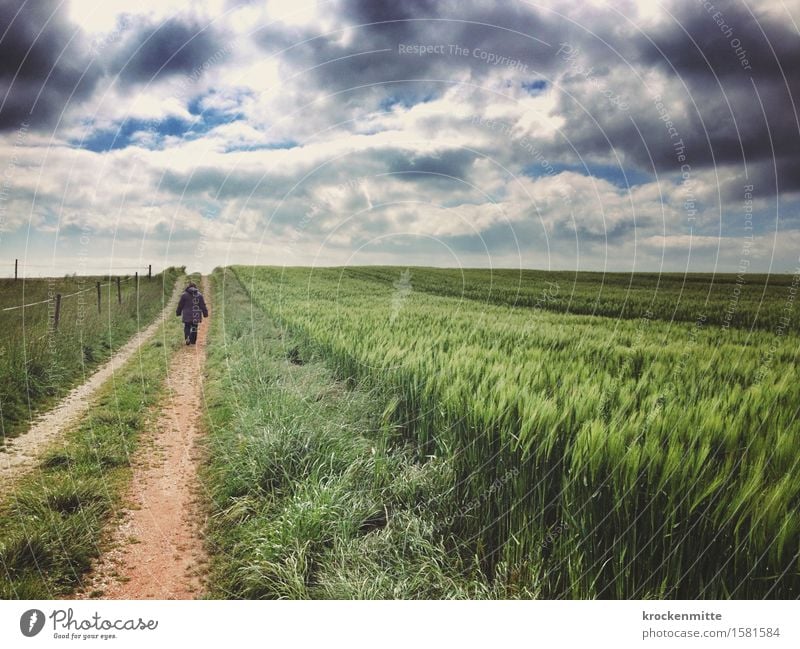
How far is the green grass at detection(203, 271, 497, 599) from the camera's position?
12.3 ft

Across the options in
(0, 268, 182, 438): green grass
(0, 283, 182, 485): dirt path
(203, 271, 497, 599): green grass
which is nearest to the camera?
(203, 271, 497, 599): green grass

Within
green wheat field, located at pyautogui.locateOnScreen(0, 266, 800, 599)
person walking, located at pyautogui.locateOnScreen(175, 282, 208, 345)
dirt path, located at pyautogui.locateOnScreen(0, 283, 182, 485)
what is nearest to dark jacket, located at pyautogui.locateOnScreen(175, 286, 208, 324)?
person walking, located at pyautogui.locateOnScreen(175, 282, 208, 345)

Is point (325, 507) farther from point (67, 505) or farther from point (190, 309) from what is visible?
point (190, 309)

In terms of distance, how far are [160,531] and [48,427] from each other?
13.1ft

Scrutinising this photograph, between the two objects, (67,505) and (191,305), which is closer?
(67,505)

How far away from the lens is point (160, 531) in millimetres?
4879

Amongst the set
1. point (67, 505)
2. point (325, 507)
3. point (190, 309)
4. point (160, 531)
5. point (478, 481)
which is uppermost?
point (190, 309)

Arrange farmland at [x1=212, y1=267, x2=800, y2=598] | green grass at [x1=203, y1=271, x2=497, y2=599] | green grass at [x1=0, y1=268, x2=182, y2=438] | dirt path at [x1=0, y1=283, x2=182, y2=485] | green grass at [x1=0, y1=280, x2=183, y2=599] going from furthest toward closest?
green grass at [x1=0, y1=268, x2=182, y2=438] < dirt path at [x1=0, y1=283, x2=182, y2=485] < green grass at [x1=0, y1=280, x2=183, y2=599] < green grass at [x1=203, y1=271, x2=497, y2=599] < farmland at [x1=212, y1=267, x2=800, y2=598]

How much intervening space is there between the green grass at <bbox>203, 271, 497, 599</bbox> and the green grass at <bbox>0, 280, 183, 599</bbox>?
3.53 ft

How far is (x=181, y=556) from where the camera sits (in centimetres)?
450

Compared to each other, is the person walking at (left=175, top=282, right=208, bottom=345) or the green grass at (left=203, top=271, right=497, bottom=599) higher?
the person walking at (left=175, top=282, right=208, bottom=345)

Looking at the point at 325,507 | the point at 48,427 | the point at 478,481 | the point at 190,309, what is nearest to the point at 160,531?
the point at 325,507

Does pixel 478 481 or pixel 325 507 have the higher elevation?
pixel 478 481

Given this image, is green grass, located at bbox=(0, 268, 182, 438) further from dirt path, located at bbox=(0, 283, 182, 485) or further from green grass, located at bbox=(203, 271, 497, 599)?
green grass, located at bbox=(203, 271, 497, 599)
